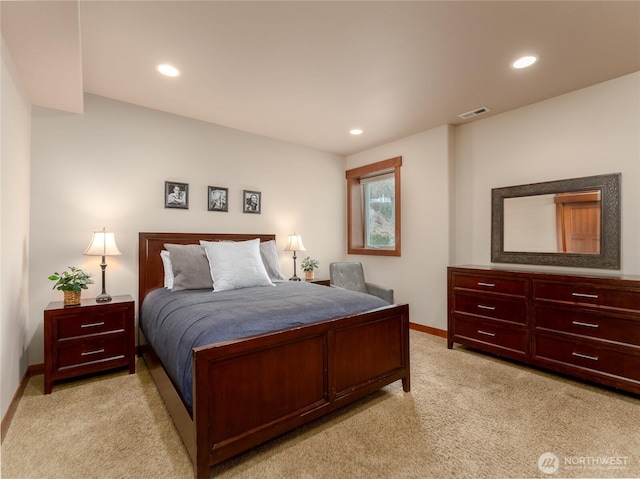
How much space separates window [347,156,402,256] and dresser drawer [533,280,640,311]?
1.83 metres

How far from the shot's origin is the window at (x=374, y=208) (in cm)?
439

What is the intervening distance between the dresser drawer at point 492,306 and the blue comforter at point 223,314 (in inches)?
53.8

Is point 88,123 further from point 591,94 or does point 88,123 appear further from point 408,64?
point 591,94

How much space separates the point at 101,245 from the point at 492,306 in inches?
145

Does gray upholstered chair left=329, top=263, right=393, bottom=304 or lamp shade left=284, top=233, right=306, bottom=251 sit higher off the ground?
lamp shade left=284, top=233, right=306, bottom=251

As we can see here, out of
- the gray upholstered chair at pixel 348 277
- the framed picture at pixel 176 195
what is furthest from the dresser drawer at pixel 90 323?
the gray upholstered chair at pixel 348 277

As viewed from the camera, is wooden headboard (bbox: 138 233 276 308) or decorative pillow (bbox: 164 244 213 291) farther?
wooden headboard (bbox: 138 233 276 308)

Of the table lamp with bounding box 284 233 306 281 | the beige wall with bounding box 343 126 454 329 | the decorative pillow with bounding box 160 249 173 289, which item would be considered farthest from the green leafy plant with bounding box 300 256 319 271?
the decorative pillow with bounding box 160 249 173 289

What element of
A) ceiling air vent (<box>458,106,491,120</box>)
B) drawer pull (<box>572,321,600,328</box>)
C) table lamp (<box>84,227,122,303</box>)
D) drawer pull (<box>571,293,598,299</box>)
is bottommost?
drawer pull (<box>572,321,600,328</box>)

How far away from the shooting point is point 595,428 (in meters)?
1.93

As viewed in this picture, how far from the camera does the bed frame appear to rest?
150 centimetres

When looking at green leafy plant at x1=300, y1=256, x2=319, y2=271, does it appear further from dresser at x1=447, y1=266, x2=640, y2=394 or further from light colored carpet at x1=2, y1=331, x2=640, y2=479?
light colored carpet at x1=2, y1=331, x2=640, y2=479

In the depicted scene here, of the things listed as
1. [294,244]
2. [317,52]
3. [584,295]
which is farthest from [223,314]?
[584,295]

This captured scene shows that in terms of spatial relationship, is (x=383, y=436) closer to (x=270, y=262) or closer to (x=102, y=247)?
(x=270, y=262)
